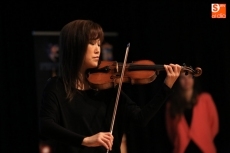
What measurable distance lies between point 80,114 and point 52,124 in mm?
127

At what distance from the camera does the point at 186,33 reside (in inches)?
139

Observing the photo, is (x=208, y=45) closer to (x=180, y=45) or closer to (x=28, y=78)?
(x=180, y=45)

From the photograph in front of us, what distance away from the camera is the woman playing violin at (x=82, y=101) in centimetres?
181

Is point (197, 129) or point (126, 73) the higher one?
point (126, 73)

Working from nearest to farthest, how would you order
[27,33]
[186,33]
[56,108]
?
[56,108] < [27,33] < [186,33]

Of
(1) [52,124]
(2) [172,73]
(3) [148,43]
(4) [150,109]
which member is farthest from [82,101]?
(3) [148,43]

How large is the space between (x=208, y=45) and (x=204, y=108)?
1.58 feet

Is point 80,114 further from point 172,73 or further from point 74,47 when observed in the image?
point 172,73

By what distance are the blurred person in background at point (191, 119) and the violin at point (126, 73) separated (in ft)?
5.22

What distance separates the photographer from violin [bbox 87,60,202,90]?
1919 millimetres

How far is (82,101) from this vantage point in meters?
1.85

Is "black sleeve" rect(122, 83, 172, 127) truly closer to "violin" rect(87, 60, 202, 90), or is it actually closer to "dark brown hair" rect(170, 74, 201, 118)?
"violin" rect(87, 60, 202, 90)

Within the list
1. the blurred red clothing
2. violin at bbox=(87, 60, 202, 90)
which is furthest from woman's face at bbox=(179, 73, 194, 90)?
violin at bbox=(87, 60, 202, 90)

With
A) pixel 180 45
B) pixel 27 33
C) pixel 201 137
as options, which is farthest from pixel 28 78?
pixel 201 137
